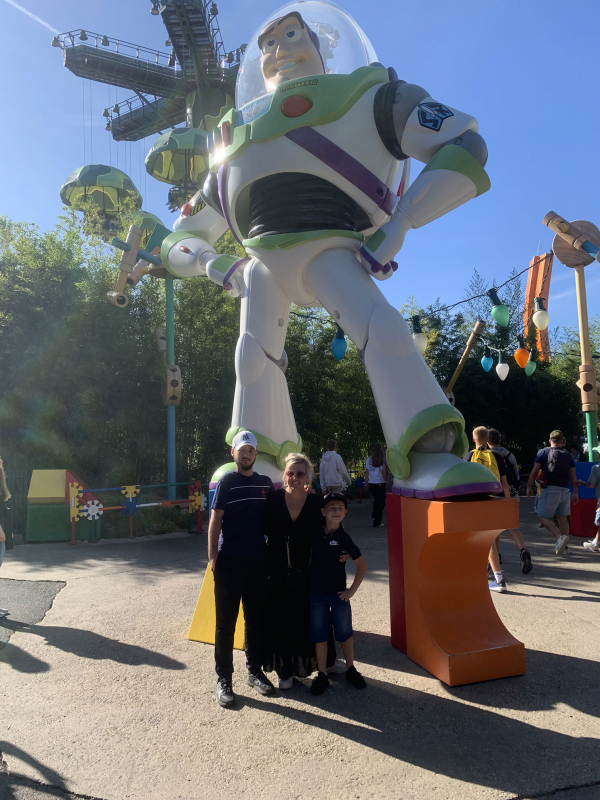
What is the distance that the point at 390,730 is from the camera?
2.34 meters

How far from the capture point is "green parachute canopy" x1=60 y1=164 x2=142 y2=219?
1212 centimetres

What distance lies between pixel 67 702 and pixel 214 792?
3.61ft

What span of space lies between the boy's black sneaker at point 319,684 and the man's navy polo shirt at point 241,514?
64 cm

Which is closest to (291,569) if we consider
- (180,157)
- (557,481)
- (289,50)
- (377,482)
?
(289,50)

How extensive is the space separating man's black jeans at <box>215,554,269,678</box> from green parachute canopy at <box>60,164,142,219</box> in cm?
1105

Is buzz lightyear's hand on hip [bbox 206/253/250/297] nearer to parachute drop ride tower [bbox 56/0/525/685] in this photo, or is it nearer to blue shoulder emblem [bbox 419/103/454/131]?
parachute drop ride tower [bbox 56/0/525/685]

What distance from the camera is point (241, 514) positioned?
2.79 metres

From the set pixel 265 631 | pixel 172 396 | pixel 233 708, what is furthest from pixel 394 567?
pixel 172 396

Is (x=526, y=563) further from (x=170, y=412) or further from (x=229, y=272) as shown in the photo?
(x=170, y=412)

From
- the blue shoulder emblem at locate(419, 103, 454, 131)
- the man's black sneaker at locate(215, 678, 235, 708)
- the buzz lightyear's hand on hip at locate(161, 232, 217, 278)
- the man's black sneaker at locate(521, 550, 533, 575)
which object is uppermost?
the blue shoulder emblem at locate(419, 103, 454, 131)

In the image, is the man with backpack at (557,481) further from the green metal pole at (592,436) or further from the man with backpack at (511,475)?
the green metal pole at (592,436)

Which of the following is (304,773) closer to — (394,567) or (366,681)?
(366,681)

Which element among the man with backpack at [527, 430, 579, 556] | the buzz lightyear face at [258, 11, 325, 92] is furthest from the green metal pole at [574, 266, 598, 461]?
the buzz lightyear face at [258, 11, 325, 92]

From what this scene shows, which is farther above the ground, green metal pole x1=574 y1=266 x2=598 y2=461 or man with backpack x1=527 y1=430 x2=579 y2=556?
green metal pole x1=574 y1=266 x2=598 y2=461
